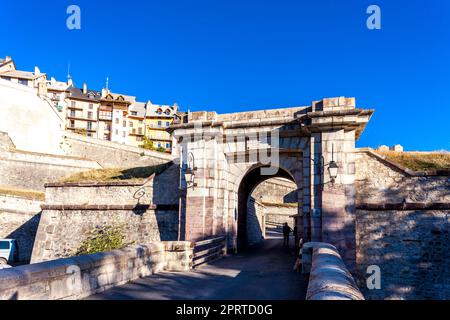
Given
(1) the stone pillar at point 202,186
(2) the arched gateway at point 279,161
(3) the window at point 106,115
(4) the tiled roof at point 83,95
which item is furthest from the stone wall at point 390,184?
(4) the tiled roof at point 83,95

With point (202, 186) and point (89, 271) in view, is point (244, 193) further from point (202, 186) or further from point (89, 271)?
point (89, 271)

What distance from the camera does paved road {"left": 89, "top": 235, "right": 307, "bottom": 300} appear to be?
270 inches

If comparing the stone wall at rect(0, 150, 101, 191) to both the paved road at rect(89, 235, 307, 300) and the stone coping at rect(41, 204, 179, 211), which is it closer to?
the stone coping at rect(41, 204, 179, 211)

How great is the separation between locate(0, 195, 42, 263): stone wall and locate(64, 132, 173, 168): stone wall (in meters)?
17.8

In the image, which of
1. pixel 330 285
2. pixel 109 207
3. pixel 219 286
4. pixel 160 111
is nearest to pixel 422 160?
pixel 219 286

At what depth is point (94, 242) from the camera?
17109 mm

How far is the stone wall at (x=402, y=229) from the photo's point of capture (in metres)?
12.6

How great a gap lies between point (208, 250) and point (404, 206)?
7.37 meters

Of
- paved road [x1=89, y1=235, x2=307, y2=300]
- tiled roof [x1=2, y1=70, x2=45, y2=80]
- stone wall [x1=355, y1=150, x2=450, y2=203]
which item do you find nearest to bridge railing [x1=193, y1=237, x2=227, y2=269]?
Result: paved road [x1=89, y1=235, x2=307, y2=300]

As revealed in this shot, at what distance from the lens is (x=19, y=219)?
25297 millimetres

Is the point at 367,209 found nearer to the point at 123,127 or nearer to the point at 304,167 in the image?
the point at 304,167

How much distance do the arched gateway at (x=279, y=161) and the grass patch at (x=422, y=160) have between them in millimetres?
2390
